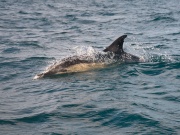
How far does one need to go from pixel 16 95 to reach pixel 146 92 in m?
3.52

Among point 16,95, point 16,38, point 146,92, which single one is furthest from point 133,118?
point 16,38

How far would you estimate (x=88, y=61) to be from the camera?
1179 cm

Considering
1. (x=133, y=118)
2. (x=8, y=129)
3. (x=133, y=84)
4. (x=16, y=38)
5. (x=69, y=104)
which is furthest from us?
(x=16, y=38)

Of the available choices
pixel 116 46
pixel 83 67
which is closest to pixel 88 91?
pixel 83 67

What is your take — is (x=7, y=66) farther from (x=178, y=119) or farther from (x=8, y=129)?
(x=178, y=119)

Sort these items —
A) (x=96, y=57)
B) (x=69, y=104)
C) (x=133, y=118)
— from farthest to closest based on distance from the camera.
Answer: (x=96, y=57)
(x=69, y=104)
(x=133, y=118)

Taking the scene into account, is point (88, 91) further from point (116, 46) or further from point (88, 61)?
point (116, 46)

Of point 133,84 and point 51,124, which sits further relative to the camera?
point 133,84

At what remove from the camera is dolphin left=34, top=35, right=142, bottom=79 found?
11.3 metres

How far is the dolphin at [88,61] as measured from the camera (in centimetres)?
1133

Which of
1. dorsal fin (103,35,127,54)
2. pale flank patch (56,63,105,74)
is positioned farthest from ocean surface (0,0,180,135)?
dorsal fin (103,35,127,54)

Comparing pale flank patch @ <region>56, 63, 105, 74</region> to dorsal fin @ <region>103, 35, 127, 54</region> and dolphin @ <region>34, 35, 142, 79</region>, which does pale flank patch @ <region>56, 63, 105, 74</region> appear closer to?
dolphin @ <region>34, 35, 142, 79</region>

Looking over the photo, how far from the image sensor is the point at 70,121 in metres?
7.23

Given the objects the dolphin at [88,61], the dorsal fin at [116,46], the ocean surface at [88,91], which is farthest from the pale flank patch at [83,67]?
the dorsal fin at [116,46]
